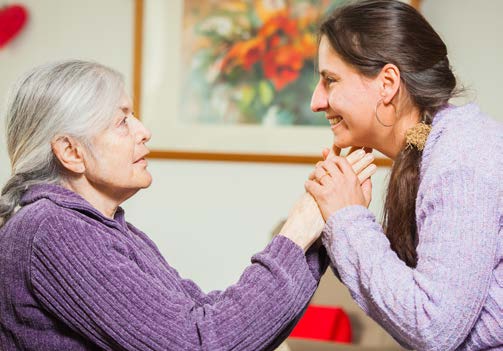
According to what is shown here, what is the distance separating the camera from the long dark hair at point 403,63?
153 centimetres

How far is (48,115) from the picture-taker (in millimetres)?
1451

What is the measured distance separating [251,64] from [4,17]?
119cm

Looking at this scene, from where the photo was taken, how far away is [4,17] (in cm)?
348

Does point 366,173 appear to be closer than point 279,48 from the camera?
Answer: Yes

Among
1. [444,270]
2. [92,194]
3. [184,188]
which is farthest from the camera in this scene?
[184,188]

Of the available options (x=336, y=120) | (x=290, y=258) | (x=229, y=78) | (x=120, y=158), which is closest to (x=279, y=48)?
(x=229, y=78)

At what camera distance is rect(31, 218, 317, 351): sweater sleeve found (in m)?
1.31

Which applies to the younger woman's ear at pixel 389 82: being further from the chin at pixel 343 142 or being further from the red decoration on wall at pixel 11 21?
the red decoration on wall at pixel 11 21

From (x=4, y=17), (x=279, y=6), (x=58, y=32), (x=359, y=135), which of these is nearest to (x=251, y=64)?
(x=279, y=6)

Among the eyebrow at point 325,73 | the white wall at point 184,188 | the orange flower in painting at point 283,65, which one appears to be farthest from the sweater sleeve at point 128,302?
the orange flower in painting at point 283,65

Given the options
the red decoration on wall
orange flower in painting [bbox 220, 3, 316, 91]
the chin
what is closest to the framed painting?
orange flower in painting [bbox 220, 3, 316, 91]

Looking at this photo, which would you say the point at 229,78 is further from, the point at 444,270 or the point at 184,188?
the point at 444,270

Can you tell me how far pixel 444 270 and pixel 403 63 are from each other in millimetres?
462

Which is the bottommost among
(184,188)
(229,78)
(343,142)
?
(184,188)
